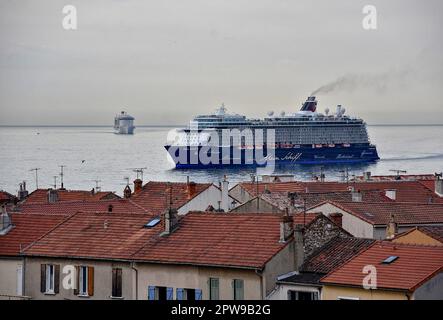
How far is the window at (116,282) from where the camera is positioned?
26656mm

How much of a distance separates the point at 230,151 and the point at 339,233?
15882 centimetres

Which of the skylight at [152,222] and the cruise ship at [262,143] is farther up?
the cruise ship at [262,143]

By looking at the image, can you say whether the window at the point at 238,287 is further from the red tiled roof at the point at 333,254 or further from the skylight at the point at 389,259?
the skylight at the point at 389,259

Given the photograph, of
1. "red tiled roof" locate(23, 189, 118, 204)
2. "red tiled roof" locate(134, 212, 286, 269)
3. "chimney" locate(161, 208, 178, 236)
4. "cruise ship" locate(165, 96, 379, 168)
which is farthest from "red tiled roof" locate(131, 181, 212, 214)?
"cruise ship" locate(165, 96, 379, 168)

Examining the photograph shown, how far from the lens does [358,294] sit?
22906 mm

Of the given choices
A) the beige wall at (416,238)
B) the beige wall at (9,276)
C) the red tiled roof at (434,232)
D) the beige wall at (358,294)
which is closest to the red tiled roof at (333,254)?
the beige wall at (358,294)

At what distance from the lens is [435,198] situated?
45.2 m

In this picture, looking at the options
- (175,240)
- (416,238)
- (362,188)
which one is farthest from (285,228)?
(362,188)

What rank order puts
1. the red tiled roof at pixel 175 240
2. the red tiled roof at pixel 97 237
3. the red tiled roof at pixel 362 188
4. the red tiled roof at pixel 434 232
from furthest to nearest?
the red tiled roof at pixel 362 188
the red tiled roof at pixel 434 232
the red tiled roof at pixel 97 237
the red tiled roof at pixel 175 240

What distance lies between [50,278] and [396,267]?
7881 mm

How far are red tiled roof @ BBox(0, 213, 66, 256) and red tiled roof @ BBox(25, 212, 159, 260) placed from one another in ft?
1.76

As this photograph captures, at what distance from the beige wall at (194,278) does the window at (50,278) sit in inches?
80.0

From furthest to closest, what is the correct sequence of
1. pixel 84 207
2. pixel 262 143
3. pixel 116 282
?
pixel 262 143 < pixel 84 207 < pixel 116 282

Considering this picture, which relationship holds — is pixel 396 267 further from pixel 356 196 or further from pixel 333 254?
pixel 356 196
